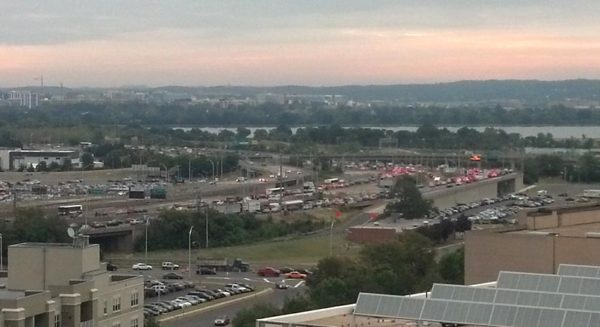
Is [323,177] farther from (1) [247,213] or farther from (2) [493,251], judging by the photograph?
(2) [493,251]

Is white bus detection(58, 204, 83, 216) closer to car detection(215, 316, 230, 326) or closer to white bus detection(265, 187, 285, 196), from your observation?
white bus detection(265, 187, 285, 196)

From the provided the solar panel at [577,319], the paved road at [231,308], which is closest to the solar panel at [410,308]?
the solar panel at [577,319]

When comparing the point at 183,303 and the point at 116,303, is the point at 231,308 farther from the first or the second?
the point at 116,303

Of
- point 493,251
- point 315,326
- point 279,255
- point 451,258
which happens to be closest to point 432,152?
point 279,255

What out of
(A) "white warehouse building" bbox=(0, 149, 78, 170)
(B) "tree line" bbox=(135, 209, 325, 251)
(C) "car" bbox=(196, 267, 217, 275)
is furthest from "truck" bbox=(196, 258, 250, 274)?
(A) "white warehouse building" bbox=(0, 149, 78, 170)

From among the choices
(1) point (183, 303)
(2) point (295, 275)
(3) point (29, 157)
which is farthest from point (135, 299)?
(3) point (29, 157)
